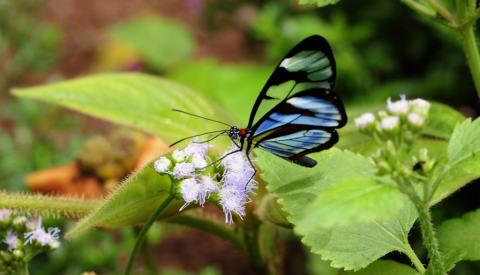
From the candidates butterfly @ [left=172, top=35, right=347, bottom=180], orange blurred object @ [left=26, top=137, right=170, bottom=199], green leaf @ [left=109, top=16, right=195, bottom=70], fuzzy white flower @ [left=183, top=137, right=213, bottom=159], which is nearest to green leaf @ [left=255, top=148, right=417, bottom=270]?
butterfly @ [left=172, top=35, right=347, bottom=180]

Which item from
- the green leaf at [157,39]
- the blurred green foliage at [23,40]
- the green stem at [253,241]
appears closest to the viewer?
the green stem at [253,241]

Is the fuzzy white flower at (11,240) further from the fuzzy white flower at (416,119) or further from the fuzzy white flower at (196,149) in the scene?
the fuzzy white flower at (416,119)

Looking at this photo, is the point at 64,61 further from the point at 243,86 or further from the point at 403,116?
the point at 403,116

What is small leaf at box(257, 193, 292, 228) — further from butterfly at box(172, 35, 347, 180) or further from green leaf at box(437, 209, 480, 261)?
green leaf at box(437, 209, 480, 261)

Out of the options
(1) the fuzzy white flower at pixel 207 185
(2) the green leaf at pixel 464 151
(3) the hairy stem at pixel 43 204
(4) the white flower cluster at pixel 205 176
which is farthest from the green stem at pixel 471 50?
(3) the hairy stem at pixel 43 204

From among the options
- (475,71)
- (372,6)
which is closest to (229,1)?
(372,6)

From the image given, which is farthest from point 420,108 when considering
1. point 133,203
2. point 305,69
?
point 133,203
